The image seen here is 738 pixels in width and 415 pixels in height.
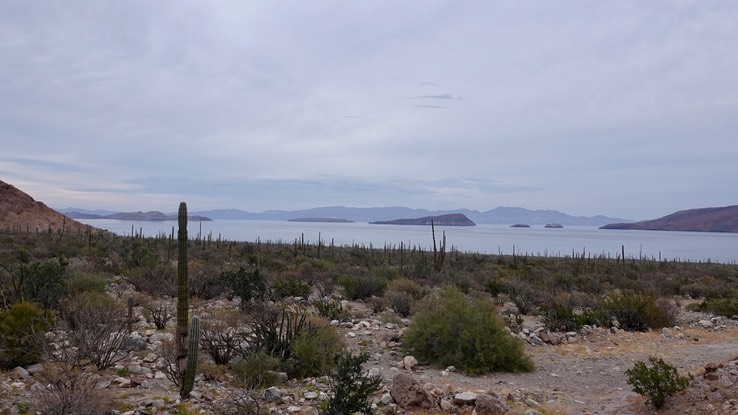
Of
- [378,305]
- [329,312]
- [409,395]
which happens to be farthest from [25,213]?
[409,395]

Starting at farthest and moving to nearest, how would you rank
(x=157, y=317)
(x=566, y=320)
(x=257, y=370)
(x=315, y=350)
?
1. (x=566, y=320)
2. (x=157, y=317)
3. (x=315, y=350)
4. (x=257, y=370)

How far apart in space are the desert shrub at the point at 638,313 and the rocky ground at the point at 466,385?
2.06 m

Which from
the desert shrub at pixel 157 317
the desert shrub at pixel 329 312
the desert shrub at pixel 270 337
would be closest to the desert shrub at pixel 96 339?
the desert shrub at pixel 270 337

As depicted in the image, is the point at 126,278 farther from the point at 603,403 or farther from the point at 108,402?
the point at 603,403

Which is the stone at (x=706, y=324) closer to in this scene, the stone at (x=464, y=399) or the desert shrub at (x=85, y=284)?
the stone at (x=464, y=399)

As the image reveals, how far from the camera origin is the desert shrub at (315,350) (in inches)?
395

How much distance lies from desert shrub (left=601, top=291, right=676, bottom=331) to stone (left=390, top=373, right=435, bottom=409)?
380 inches

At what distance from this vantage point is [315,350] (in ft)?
33.7

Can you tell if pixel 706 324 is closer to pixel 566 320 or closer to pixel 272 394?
pixel 566 320

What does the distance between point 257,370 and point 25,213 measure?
80.3 m

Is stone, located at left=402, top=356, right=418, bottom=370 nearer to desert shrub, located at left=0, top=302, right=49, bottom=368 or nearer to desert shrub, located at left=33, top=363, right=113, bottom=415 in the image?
desert shrub, located at left=33, top=363, right=113, bottom=415

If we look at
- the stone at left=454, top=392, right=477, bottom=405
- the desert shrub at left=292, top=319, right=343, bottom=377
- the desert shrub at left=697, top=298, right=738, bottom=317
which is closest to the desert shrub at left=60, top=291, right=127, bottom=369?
the desert shrub at left=292, top=319, right=343, bottom=377

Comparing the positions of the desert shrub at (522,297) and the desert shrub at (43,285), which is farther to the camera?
the desert shrub at (522,297)

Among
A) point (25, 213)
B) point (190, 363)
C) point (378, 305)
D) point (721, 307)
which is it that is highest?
point (25, 213)
